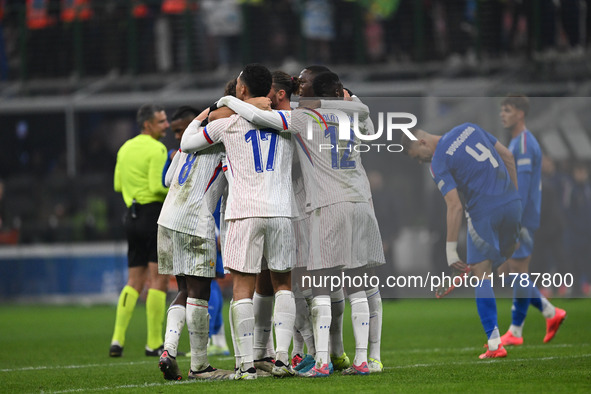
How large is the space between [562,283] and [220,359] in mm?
3131

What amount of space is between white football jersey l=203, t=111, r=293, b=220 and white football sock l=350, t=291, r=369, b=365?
79cm

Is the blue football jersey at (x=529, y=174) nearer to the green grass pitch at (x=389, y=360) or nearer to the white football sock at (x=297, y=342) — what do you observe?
the green grass pitch at (x=389, y=360)

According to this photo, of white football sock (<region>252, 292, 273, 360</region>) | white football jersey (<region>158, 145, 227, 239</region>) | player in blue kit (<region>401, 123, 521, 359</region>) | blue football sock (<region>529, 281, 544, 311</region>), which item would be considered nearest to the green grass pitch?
blue football sock (<region>529, 281, 544, 311</region>)

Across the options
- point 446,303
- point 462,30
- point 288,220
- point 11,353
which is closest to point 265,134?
point 288,220

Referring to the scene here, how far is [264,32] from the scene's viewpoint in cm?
2042

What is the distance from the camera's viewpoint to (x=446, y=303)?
17984 mm

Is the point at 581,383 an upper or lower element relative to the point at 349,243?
lower

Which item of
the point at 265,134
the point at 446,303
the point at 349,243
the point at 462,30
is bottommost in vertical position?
the point at 446,303

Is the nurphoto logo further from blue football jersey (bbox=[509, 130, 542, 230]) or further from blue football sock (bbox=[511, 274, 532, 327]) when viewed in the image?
blue football sock (bbox=[511, 274, 532, 327])

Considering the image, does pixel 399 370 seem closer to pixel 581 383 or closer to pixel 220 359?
pixel 581 383

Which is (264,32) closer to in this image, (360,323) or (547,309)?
(547,309)

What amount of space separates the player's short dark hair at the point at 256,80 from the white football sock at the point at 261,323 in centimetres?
151

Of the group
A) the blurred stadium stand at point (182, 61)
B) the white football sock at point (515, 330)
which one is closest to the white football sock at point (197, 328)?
the white football sock at point (515, 330)

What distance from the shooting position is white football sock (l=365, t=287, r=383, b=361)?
761 centimetres
